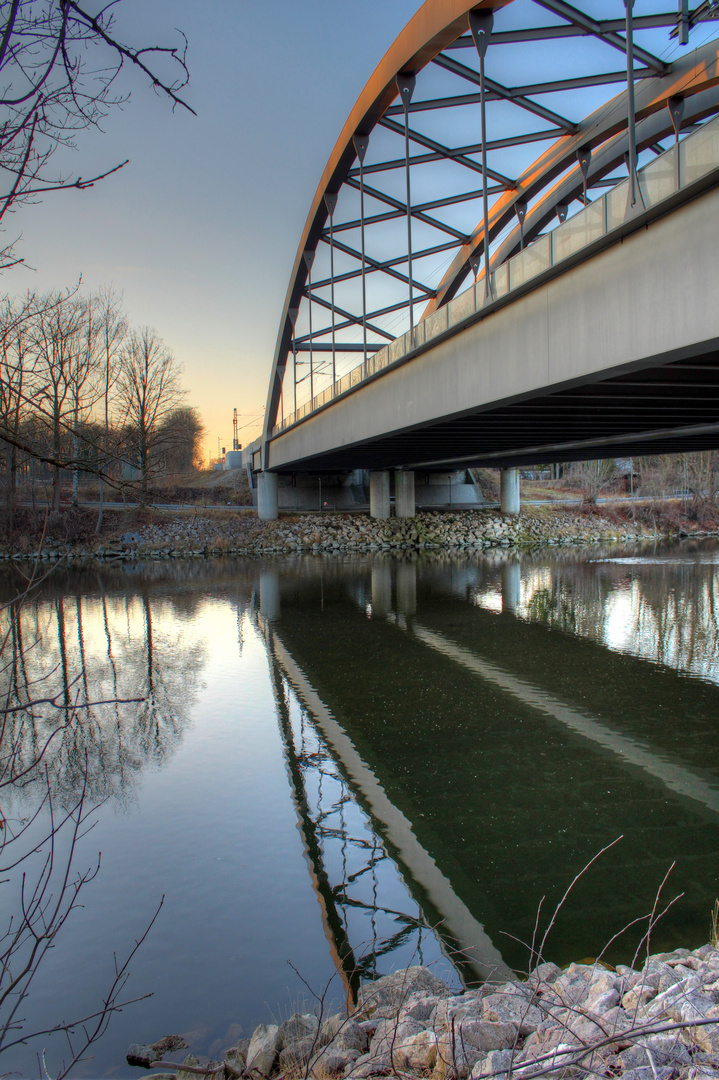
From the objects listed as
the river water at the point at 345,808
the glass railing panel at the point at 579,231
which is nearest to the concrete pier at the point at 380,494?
the river water at the point at 345,808

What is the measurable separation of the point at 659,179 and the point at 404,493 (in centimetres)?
3455

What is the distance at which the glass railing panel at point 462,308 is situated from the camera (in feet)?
41.9

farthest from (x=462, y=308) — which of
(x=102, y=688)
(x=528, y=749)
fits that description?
(x=102, y=688)

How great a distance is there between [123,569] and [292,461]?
1032cm

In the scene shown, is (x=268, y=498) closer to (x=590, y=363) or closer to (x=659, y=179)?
(x=590, y=363)

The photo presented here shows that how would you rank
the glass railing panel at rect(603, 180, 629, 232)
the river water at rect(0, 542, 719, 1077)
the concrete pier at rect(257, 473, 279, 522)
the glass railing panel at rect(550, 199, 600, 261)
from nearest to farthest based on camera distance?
the river water at rect(0, 542, 719, 1077) < the glass railing panel at rect(603, 180, 629, 232) < the glass railing panel at rect(550, 199, 600, 261) < the concrete pier at rect(257, 473, 279, 522)

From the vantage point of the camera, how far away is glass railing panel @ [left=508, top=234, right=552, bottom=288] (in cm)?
1013

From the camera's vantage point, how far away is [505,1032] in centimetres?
309

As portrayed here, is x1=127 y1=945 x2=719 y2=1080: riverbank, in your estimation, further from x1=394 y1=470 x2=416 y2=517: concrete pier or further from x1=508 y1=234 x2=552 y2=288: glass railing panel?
x1=394 y1=470 x2=416 y2=517: concrete pier

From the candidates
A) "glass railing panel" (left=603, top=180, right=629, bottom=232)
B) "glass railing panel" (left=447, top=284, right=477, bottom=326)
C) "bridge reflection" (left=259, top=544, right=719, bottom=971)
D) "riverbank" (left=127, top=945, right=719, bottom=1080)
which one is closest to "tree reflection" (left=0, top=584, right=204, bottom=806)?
"riverbank" (left=127, top=945, right=719, bottom=1080)

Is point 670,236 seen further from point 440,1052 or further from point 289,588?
point 289,588

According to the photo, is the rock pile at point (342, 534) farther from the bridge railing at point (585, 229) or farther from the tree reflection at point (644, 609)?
the bridge railing at point (585, 229)

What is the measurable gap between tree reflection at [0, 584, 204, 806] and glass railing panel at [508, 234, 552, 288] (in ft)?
26.7

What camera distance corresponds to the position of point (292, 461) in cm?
3566
